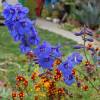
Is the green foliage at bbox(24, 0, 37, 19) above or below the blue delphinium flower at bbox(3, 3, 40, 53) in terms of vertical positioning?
below

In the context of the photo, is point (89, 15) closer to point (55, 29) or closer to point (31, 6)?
point (55, 29)

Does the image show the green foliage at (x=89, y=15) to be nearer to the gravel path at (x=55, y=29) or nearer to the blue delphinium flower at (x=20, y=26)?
the gravel path at (x=55, y=29)

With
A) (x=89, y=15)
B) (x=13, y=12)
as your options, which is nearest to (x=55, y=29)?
(x=89, y=15)

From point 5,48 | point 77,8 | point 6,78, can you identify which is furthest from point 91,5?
point 6,78

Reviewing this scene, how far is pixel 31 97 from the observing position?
448 cm

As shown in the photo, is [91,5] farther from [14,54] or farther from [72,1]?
[14,54]

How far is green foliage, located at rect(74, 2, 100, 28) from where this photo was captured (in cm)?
1214

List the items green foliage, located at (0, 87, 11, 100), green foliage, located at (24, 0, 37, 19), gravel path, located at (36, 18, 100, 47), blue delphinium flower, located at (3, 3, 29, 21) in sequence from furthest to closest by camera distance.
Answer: green foliage, located at (24, 0, 37, 19)
gravel path, located at (36, 18, 100, 47)
green foliage, located at (0, 87, 11, 100)
blue delphinium flower, located at (3, 3, 29, 21)

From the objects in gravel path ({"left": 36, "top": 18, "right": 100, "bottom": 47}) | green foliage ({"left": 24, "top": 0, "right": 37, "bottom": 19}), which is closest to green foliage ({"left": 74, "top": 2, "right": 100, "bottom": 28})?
gravel path ({"left": 36, "top": 18, "right": 100, "bottom": 47})

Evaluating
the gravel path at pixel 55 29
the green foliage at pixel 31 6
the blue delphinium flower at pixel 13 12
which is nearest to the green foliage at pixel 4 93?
the blue delphinium flower at pixel 13 12

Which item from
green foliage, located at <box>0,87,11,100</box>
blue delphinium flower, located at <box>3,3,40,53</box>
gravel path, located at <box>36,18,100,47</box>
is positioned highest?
A: blue delphinium flower, located at <box>3,3,40,53</box>

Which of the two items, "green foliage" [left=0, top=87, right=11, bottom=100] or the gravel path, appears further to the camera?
the gravel path

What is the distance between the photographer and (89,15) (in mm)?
12250

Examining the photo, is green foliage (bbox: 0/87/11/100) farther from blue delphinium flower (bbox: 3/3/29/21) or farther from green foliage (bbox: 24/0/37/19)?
green foliage (bbox: 24/0/37/19)
